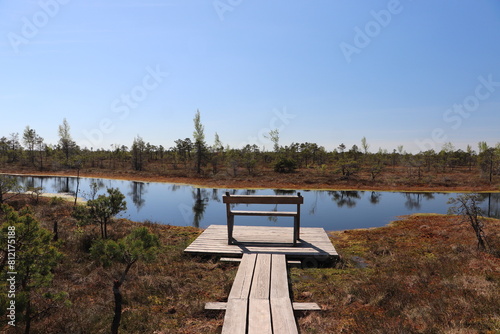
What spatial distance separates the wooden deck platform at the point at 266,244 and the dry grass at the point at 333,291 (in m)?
0.45

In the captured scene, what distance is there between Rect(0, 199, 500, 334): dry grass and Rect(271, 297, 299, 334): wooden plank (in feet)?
1.32

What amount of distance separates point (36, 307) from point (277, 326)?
484 centimetres

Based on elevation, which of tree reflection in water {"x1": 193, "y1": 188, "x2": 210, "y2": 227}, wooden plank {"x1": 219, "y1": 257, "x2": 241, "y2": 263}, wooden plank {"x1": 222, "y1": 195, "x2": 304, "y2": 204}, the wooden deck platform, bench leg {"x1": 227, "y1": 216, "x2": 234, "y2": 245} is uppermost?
wooden plank {"x1": 222, "y1": 195, "x2": 304, "y2": 204}

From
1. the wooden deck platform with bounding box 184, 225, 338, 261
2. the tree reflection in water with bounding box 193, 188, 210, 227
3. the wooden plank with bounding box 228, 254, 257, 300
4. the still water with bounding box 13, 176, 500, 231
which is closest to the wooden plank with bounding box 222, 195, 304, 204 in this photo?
the wooden deck platform with bounding box 184, 225, 338, 261

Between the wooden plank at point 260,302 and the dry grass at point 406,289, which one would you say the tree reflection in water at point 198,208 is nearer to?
the dry grass at point 406,289

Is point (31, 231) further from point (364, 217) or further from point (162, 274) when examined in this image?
point (364, 217)

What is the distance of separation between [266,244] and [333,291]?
343 centimetres

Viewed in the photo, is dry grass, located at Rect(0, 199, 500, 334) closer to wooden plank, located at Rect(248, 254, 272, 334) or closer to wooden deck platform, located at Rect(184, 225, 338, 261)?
wooden deck platform, located at Rect(184, 225, 338, 261)

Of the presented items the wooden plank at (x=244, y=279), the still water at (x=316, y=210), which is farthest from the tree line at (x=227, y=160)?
the wooden plank at (x=244, y=279)

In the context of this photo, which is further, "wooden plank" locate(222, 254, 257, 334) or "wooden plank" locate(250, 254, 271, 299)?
"wooden plank" locate(250, 254, 271, 299)

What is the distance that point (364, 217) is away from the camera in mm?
19656

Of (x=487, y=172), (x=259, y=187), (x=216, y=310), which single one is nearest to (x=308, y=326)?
(x=216, y=310)

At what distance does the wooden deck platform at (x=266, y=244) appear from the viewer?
900 cm

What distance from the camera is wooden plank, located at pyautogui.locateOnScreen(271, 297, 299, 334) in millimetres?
4516
